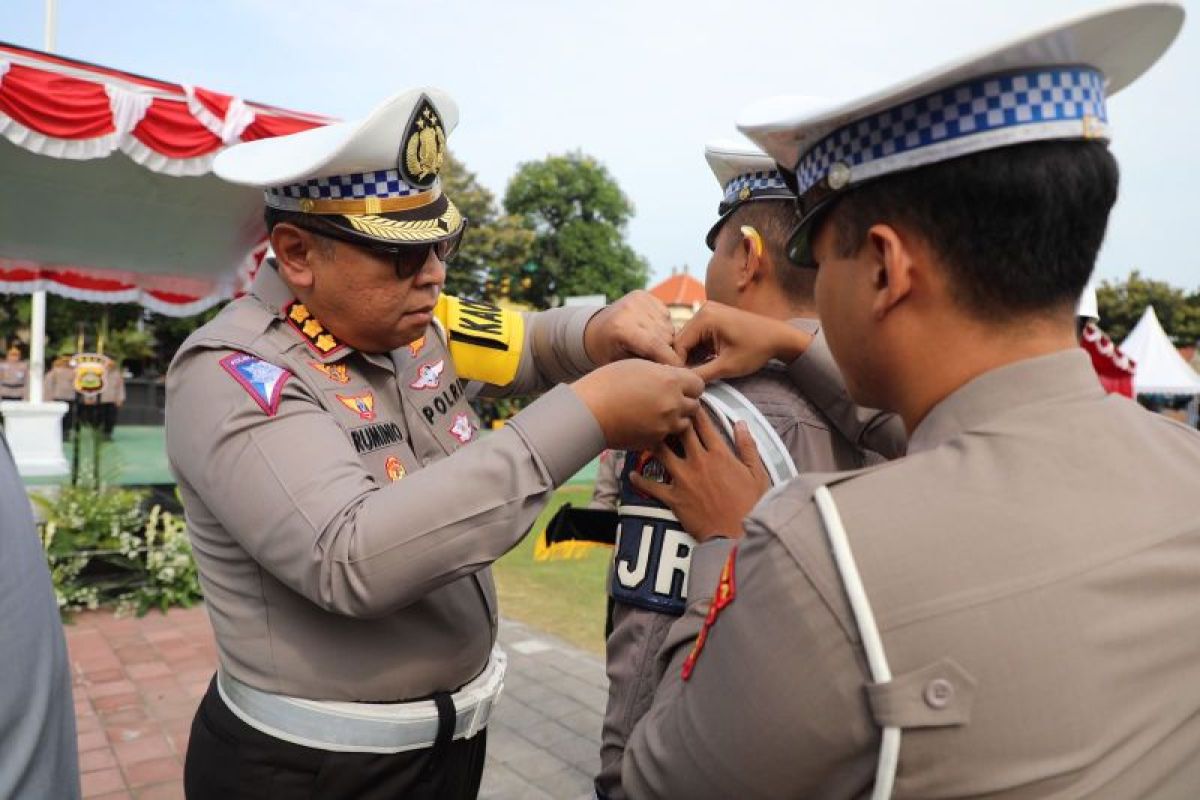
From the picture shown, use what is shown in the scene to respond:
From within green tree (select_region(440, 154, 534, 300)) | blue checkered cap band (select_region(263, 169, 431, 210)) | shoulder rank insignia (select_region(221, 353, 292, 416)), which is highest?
blue checkered cap band (select_region(263, 169, 431, 210))

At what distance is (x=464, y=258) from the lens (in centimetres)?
2902

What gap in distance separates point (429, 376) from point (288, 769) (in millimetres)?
907

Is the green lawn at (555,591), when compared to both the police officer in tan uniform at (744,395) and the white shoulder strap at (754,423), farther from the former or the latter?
the white shoulder strap at (754,423)

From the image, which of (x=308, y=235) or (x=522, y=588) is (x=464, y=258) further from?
(x=308, y=235)

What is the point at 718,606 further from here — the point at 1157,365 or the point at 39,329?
the point at 1157,365

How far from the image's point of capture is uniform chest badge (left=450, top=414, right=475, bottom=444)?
6.37ft

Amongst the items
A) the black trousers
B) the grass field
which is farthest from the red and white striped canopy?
the black trousers

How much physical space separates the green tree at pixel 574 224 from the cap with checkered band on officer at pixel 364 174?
3487cm

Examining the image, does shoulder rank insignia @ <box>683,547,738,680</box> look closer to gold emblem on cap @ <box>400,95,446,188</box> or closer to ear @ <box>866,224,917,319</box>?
ear @ <box>866,224,917,319</box>

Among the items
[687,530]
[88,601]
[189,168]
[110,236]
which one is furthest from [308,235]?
[110,236]

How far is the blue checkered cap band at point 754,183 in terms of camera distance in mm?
1703

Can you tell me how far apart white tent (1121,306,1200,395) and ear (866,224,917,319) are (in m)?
18.5

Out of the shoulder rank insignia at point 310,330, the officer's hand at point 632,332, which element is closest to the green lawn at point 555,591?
the officer's hand at point 632,332

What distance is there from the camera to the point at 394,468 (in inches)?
66.1
